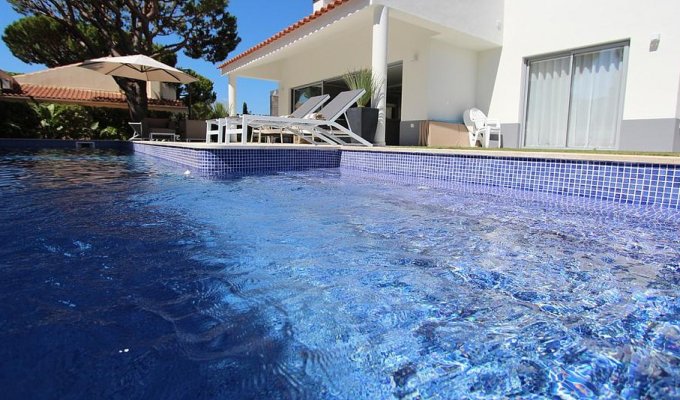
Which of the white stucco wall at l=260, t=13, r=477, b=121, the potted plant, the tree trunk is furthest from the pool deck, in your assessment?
the tree trunk

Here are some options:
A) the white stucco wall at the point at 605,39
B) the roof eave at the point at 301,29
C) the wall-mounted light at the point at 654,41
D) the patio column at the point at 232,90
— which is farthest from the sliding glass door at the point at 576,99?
the patio column at the point at 232,90

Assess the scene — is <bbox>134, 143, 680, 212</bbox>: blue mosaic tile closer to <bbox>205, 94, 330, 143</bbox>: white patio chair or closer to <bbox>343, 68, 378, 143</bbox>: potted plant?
<bbox>343, 68, 378, 143</bbox>: potted plant

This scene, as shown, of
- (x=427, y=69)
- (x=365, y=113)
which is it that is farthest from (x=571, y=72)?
(x=365, y=113)

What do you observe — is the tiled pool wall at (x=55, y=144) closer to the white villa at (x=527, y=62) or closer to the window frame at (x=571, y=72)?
the white villa at (x=527, y=62)

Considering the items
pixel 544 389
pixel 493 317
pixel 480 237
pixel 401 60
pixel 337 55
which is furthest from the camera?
pixel 337 55

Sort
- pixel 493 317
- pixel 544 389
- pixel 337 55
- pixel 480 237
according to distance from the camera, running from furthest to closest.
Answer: pixel 337 55
pixel 480 237
pixel 493 317
pixel 544 389

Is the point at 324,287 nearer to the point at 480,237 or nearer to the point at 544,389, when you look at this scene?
the point at 544,389

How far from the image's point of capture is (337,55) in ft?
40.5

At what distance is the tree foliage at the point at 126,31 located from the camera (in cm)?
1560

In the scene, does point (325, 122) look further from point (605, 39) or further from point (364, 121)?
point (605, 39)

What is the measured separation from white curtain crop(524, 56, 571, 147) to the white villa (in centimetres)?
2

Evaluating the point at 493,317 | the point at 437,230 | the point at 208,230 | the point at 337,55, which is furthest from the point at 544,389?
the point at 337,55

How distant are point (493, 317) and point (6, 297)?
2.10 m

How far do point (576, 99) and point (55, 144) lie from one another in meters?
16.2
